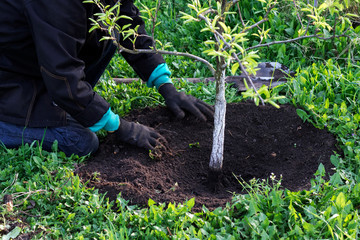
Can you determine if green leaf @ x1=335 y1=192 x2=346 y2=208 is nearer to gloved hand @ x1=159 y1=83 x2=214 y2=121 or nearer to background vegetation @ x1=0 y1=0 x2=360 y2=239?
background vegetation @ x1=0 y1=0 x2=360 y2=239

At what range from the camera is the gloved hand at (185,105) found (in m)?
3.46

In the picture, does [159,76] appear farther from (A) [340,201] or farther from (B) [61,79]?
(A) [340,201]

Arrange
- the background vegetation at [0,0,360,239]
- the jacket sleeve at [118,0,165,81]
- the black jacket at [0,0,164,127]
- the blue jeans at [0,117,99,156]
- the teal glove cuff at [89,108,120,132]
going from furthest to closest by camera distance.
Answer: the jacket sleeve at [118,0,165,81], the blue jeans at [0,117,99,156], the teal glove cuff at [89,108,120,132], the black jacket at [0,0,164,127], the background vegetation at [0,0,360,239]

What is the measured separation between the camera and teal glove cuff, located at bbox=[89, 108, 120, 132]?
3113mm

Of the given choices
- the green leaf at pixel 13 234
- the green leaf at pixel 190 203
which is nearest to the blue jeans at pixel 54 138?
the green leaf at pixel 13 234

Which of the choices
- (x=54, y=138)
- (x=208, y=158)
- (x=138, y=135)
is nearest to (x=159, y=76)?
(x=138, y=135)

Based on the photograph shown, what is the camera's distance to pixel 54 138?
3252mm

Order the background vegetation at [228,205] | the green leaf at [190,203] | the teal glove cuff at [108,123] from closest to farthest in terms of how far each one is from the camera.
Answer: the background vegetation at [228,205], the green leaf at [190,203], the teal glove cuff at [108,123]

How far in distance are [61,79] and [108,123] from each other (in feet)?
1.60

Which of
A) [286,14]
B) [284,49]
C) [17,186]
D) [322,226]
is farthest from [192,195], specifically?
[286,14]

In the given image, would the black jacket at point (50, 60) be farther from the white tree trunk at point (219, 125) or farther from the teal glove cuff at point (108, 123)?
the white tree trunk at point (219, 125)

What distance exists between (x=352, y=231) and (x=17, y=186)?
1.88 m

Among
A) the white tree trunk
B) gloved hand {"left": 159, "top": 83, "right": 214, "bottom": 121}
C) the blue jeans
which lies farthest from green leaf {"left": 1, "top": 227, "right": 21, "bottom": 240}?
gloved hand {"left": 159, "top": 83, "right": 214, "bottom": 121}

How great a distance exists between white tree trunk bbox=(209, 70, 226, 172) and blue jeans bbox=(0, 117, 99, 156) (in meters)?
0.89
